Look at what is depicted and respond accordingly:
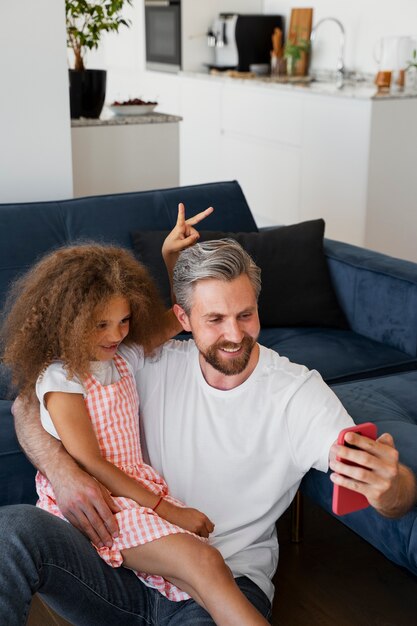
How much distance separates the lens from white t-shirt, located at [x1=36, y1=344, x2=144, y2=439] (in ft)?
6.15

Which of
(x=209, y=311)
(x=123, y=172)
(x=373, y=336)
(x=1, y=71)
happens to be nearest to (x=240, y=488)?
(x=209, y=311)

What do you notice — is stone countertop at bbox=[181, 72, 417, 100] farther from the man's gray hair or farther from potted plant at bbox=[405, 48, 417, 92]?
the man's gray hair

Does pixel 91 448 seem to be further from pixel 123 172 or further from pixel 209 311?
pixel 123 172

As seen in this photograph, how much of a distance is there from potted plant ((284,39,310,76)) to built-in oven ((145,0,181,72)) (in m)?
0.87

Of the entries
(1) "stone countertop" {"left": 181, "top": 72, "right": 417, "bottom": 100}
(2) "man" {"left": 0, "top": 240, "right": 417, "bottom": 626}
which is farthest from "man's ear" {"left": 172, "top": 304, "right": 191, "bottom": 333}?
(1) "stone countertop" {"left": 181, "top": 72, "right": 417, "bottom": 100}

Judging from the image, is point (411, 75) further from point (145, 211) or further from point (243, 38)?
point (145, 211)

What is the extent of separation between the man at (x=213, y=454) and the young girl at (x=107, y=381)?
44 mm

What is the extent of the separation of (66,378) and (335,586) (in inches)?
37.6

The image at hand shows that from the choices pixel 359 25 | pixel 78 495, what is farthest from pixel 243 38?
pixel 78 495

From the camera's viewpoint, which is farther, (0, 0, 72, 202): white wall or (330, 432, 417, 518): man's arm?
(0, 0, 72, 202): white wall

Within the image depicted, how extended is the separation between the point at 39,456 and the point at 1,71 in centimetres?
171

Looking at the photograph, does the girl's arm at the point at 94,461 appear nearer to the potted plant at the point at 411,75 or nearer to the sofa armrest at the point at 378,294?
the sofa armrest at the point at 378,294

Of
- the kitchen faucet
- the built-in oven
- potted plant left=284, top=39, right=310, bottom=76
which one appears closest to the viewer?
the kitchen faucet

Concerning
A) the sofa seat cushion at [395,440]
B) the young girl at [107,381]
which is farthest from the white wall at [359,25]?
the young girl at [107,381]
